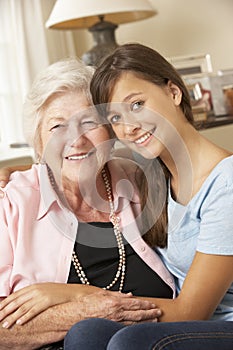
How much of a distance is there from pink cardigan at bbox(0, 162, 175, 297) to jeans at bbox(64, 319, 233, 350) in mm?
307

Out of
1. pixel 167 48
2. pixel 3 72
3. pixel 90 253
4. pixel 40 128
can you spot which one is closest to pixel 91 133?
pixel 40 128

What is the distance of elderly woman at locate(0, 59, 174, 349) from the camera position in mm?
1722

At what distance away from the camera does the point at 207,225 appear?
1.52 m

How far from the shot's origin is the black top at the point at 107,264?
5.61 ft

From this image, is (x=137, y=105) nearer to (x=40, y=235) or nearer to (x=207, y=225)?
(x=207, y=225)

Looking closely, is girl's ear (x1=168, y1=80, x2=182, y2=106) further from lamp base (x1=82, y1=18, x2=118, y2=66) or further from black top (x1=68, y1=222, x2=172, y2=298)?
lamp base (x1=82, y1=18, x2=118, y2=66)

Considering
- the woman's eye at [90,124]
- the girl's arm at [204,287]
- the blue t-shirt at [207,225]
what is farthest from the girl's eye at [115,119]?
the girl's arm at [204,287]

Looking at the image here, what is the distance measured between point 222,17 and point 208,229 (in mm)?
2593

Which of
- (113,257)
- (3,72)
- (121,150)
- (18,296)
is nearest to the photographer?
(18,296)

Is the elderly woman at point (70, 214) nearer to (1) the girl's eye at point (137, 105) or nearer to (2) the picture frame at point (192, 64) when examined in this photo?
(1) the girl's eye at point (137, 105)

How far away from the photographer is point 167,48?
3.96 metres

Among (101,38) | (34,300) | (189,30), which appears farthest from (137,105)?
(189,30)

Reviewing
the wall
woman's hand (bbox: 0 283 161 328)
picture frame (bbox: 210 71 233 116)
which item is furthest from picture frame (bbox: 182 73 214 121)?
woman's hand (bbox: 0 283 161 328)

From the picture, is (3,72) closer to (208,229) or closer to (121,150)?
(121,150)
